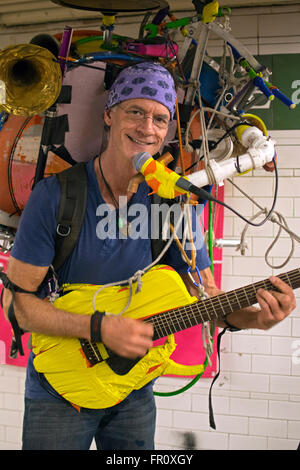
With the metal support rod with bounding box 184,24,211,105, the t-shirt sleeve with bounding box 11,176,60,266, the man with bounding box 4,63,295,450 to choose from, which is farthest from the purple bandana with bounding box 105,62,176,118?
the t-shirt sleeve with bounding box 11,176,60,266

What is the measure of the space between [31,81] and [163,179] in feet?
2.44

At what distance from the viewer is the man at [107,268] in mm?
1384

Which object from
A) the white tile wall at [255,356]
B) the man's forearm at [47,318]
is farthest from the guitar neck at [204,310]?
the white tile wall at [255,356]

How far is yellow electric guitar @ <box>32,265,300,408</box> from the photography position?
1.45 m

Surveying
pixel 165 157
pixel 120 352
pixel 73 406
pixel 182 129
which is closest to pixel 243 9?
pixel 182 129

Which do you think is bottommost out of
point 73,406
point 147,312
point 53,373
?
point 73,406

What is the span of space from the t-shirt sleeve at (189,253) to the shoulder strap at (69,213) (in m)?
0.44

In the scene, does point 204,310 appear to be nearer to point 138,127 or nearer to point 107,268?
point 107,268

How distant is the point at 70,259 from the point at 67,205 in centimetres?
21

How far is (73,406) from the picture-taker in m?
1.47

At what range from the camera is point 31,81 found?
1561 millimetres

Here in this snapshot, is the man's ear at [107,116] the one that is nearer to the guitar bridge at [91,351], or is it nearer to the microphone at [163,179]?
the microphone at [163,179]

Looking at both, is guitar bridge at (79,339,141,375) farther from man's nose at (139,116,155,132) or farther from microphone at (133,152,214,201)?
man's nose at (139,116,155,132)
